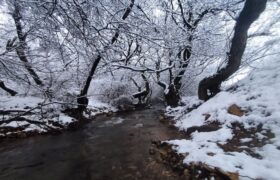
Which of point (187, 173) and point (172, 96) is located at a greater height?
point (172, 96)

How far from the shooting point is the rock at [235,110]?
6344 mm

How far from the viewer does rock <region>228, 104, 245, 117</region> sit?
6.34m

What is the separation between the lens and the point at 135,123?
1108cm

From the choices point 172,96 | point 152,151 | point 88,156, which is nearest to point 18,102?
point 88,156

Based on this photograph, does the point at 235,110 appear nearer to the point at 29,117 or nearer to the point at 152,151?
the point at 152,151

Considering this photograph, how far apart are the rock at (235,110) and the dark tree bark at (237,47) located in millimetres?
2163

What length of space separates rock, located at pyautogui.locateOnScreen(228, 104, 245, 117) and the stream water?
210cm

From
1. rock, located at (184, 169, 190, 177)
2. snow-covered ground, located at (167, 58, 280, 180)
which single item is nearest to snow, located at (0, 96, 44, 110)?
snow-covered ground, located at (167, 58, 280, 180)

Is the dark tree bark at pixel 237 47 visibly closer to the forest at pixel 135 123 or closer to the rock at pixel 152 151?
the forest at pixel 135 123

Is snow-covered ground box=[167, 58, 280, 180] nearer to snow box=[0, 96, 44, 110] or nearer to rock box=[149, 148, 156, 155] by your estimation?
rock box=[149, 148, 156, 155]

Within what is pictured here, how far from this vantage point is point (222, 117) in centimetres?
675

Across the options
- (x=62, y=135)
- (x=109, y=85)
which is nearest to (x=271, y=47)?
(x=62, y=135)

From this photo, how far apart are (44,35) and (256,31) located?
9379 mm

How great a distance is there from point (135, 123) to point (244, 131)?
6.10m
